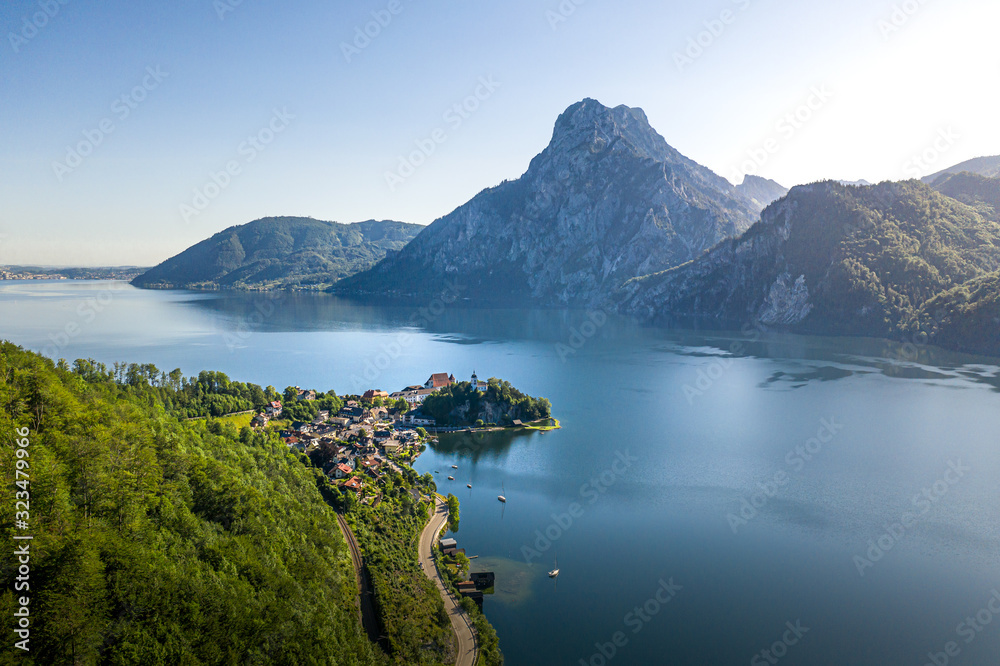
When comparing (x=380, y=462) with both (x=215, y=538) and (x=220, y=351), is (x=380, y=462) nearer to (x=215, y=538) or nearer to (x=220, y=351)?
(x=215, y=538)

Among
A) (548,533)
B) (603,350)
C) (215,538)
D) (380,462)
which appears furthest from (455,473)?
(603,350)

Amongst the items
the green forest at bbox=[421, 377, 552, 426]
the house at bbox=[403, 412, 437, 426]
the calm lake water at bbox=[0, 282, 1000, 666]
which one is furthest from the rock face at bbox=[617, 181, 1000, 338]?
the house at bbox=[403, 412, 437, 426]

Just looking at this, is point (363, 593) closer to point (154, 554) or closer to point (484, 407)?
point (154, 554)

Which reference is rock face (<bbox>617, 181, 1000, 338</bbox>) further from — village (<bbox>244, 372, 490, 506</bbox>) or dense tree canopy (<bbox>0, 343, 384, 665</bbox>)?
dense tree canopy (<bbox>0, 343, 384, 665</bbox>)

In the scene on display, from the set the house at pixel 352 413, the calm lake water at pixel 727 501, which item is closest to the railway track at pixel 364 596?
the calm lake water at pixel 727 501

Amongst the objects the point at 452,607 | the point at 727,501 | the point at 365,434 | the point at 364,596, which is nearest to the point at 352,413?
the point at 365,434

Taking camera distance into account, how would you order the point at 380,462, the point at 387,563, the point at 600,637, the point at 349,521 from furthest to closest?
the point at 380,462 → the point at 349,521 → the point at 387,563 → the point at 600,637

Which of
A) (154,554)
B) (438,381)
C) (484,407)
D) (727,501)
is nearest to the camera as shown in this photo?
(154,554)
